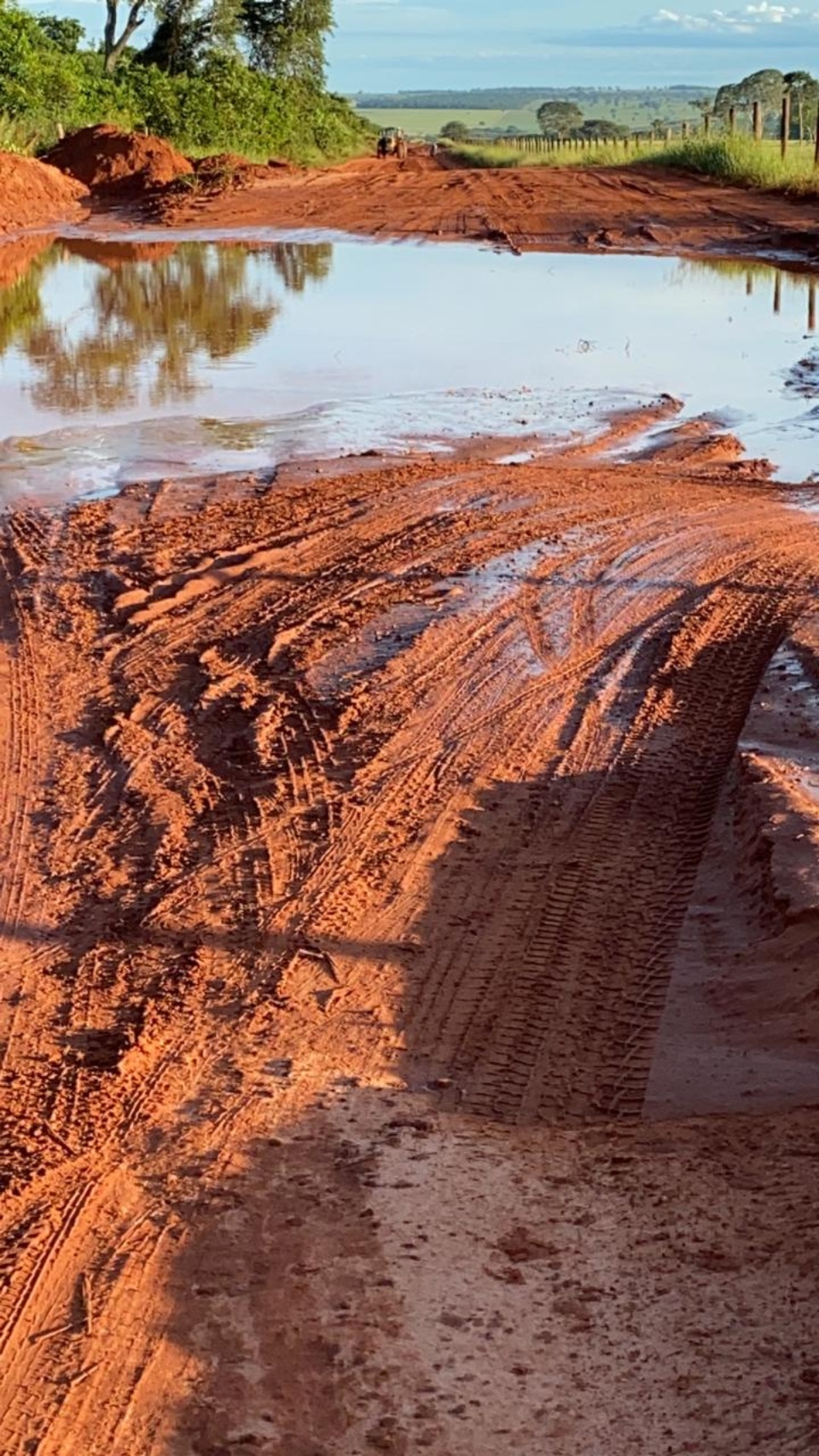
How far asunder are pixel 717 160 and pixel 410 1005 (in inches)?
1414

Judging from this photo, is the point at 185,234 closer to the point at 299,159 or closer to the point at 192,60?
the point at 299,159

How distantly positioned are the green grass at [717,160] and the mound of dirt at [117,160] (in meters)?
11.5

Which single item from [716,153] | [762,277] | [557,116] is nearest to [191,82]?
[716,153]

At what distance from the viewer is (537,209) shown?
36.0 metres

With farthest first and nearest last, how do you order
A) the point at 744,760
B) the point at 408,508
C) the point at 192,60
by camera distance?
the point at 192,60 < the point at 408,508 < the point at 744,760

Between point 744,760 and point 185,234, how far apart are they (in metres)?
29.4

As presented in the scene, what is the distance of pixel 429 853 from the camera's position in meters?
6.64

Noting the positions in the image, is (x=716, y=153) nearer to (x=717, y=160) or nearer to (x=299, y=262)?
(x=717, y=160)

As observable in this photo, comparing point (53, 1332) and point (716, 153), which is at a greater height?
point (716, 153)

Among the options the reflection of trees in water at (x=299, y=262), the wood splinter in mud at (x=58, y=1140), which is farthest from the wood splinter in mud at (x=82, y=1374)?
the reflection of trees in water at (x=299, y=262)

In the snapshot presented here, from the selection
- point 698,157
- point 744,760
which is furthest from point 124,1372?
point 698,157

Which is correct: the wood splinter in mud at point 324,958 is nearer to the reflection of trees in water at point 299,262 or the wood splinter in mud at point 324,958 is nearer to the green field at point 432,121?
the reflection of trees in water at point 299,262

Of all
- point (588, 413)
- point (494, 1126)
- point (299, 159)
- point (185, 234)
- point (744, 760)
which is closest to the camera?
point (494, 1126)

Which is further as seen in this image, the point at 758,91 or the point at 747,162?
the point at 758,91
